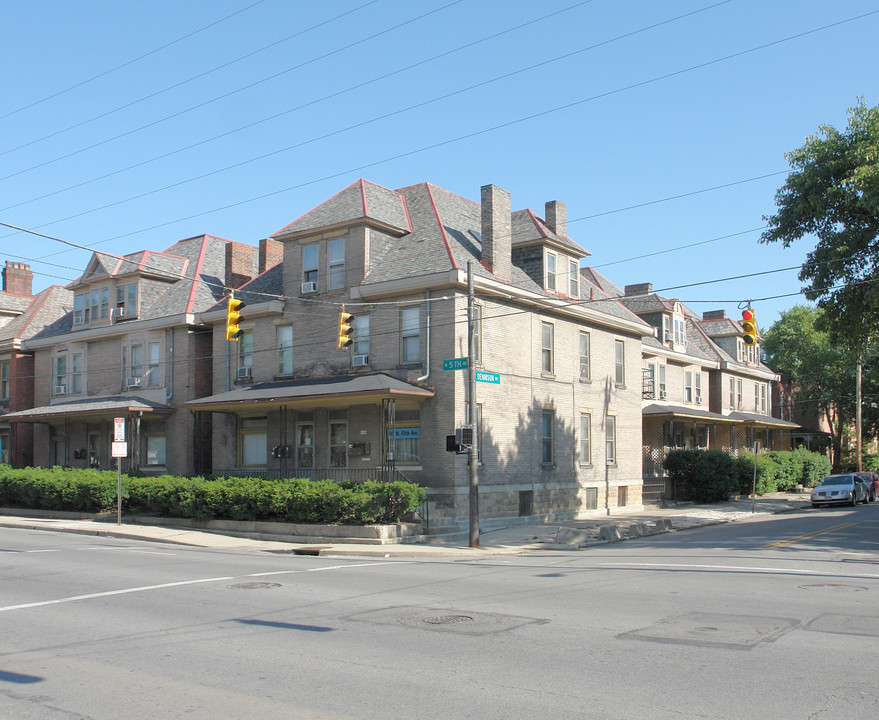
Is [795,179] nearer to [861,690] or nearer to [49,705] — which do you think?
[861,690]

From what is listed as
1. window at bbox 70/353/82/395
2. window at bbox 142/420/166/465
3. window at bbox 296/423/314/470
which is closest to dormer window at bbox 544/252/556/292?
window at bbox 296/423/314/470

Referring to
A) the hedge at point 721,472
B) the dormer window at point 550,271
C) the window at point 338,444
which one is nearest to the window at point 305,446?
the window at point 338,444

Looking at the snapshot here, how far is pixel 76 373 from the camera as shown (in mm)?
40000

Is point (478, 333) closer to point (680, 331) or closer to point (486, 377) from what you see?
point (486, 377)

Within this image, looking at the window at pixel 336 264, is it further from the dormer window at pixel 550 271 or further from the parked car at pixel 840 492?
the parked car at pixel 840 492

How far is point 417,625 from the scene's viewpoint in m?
10.6

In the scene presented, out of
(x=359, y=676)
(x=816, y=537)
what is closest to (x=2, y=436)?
(x=816, y=537)

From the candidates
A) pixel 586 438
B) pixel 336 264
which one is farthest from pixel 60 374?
pixel 586 438

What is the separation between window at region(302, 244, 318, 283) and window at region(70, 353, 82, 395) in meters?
15.7

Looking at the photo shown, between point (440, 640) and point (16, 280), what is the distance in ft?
164

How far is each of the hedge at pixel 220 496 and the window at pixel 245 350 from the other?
18.2ft

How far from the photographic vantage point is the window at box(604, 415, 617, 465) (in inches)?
1376

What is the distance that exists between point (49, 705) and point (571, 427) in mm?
26437

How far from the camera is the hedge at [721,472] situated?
1577 inches
